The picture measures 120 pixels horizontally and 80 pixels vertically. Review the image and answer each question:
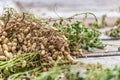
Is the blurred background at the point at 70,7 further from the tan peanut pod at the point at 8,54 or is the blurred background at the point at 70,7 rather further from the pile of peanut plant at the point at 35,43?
the tan peanut pod at the point at 8,54

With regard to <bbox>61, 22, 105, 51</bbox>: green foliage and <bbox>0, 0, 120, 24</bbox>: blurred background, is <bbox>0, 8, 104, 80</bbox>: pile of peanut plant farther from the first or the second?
<bbox>0, 0, 120, 24</bbox>: blurred background

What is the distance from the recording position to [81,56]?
3.72m

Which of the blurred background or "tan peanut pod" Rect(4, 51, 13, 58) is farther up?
"tan peanut pod" Rect(4, 51, 13, 58)

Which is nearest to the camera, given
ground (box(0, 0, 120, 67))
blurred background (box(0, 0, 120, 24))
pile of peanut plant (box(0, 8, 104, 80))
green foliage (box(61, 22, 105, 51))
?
pile of peanut plant (box(0, 8, 104, 80))

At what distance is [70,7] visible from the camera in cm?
741

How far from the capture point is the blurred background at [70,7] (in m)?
6.82

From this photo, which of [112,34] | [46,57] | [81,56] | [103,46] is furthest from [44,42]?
[112,34]

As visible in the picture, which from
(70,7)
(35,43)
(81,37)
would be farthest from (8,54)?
(70,7)

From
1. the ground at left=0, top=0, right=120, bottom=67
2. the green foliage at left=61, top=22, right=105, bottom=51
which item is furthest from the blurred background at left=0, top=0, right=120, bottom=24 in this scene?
the green foliage at left=61, top=22, right=105, bottom=51

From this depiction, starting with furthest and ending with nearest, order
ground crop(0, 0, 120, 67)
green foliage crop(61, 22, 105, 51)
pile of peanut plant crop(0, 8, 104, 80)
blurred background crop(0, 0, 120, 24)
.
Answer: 1. blurred background crop(0, 0, 120, 24)
2. ground crop(0, 0, 120, 67)
3. green foliage crop(61, 22, 105, 51)
4. pile of peanut plant crop(0, 8, 104, 80)

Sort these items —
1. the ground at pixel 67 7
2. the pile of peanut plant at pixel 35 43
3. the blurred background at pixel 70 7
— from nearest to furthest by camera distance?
the pile of peanut plant at pixel 35 43
the ground at pixel 67 7
the blurred background at pixel 70 7

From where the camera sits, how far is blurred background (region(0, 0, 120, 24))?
22.4 feet

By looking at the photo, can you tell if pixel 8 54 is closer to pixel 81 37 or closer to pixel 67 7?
pixel 81 37

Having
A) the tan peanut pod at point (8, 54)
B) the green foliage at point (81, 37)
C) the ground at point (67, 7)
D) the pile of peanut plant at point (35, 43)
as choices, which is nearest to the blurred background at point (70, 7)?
the ground at point (67, 7)
